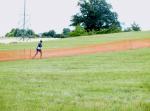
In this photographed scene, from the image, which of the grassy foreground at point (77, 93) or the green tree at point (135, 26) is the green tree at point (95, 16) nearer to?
the green tree at point (135, 26)

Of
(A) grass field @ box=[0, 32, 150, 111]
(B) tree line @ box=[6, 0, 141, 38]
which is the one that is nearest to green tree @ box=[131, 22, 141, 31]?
(B) tree line @ box=[6, 0, 141, 38]

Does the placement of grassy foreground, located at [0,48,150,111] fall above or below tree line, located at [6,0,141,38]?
below

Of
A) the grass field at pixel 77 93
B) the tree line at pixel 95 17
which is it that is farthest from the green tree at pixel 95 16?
the grass field at pixel 77 93

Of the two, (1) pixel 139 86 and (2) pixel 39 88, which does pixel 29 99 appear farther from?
(1) pixel 139 86

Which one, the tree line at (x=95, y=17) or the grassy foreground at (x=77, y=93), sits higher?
the tree line at (x=95, y=17)

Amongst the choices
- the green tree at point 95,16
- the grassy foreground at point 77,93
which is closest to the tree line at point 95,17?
the green tree at point 95,16

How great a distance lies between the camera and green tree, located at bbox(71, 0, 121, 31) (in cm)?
10388

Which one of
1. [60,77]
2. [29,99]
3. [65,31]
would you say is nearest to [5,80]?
[60,77]

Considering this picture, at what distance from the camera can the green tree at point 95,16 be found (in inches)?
4090

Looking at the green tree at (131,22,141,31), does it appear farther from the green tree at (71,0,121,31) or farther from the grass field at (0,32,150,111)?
the grass field at (0,32,150,111)

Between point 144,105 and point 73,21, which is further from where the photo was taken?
point 73,21

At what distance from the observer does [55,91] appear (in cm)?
1191

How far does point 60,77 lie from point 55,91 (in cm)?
397

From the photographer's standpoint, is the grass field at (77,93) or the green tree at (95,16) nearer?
the grass field at (77,93)
